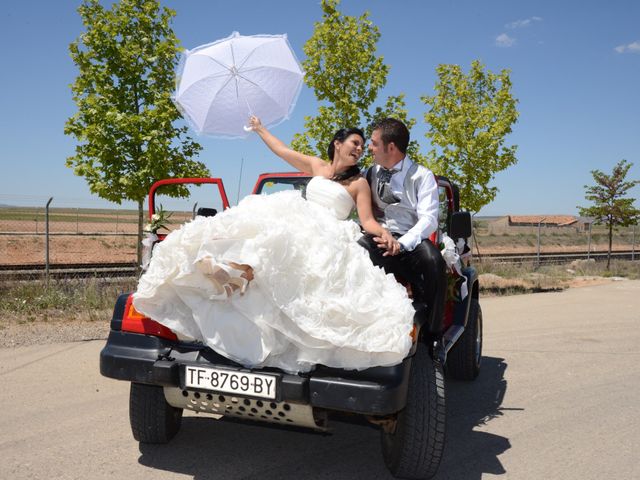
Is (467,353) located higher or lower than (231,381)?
lower

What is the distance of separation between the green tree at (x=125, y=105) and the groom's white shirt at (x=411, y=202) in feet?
26.2

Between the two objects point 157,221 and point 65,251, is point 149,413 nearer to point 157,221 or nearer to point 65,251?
point 157,221

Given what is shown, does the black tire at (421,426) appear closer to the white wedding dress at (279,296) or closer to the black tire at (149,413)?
the white wedding dress at (279,296)

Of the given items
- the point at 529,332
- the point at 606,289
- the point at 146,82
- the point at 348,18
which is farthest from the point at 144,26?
the point at 606,289

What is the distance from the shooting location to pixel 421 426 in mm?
3160

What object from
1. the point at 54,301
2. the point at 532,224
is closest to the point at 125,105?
the point at 54,301

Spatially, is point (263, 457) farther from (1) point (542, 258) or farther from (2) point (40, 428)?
(1) point (542, 258)

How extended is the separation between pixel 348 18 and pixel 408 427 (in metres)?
11.8

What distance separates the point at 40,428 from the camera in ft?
13.7

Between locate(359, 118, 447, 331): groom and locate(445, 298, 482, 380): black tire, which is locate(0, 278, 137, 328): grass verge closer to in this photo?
locate(445, 298, 482, 380): black tire

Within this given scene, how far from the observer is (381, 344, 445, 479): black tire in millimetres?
3164

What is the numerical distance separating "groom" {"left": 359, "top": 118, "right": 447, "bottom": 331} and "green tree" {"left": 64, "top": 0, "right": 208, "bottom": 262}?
26.1 feet

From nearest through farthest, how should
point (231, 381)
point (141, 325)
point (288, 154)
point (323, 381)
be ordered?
point (323, 381), point (231, 381), point (141, 325), point (288, 154)

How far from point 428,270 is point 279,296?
1.17 meters
